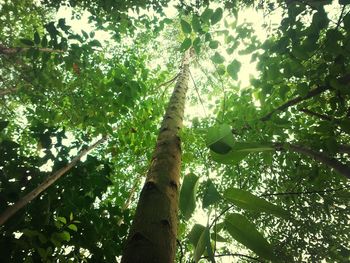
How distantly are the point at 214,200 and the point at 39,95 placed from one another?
12.1 feet

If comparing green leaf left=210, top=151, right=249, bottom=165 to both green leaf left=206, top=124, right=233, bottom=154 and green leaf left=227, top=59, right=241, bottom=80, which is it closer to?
green leaf left=206, top=124, right=233, bottom=154

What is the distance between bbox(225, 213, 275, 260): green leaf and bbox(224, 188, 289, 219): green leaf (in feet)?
0.14

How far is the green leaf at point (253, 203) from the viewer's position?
0.57 metres

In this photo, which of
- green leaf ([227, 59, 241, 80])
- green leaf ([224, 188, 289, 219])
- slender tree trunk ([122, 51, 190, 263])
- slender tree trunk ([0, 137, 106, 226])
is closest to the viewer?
green leaf ([224, 188, 289, 219])

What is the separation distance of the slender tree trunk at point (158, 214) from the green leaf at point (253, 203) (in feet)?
1.48

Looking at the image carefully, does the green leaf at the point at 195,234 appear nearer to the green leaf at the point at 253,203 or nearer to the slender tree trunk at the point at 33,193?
the green leaf at the point at 253,203

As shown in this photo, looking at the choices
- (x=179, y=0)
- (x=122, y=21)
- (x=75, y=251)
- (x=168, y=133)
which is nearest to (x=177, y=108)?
(x=168, y=133)

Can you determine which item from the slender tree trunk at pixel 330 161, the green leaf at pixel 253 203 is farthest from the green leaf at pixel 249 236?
the slender tree trunk at pixel 330 161

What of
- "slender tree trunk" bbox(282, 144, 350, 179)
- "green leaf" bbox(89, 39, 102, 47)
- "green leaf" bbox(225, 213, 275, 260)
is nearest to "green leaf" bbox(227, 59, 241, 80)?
"slender tree trunk" bbox(282, 144, 350, 179)

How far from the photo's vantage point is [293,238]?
539cm

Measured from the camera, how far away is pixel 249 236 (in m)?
0.59

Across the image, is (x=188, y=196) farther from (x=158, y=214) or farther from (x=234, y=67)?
(x=234, y=67)

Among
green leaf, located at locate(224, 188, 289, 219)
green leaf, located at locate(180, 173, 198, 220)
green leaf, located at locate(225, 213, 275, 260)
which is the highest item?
green leaf, located at locate(180, 173, 198, 220)

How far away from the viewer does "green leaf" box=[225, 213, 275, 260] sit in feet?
1.89
